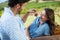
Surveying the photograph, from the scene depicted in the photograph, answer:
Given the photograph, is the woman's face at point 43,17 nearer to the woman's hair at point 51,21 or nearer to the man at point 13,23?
the woman's hair at point 51,21

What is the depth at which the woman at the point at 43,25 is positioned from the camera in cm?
Result: 183

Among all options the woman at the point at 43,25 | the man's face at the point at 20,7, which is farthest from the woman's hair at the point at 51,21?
the man's face at the point at 20,7

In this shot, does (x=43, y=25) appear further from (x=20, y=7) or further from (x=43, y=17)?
(x=20, y=7)

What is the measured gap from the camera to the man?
1.67 m

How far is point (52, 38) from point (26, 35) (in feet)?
0.86

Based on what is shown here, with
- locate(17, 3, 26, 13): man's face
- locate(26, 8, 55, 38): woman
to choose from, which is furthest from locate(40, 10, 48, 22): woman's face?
locate(17, 3, 26, 13): man's face

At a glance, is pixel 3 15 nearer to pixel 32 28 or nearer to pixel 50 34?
pixel 32 28

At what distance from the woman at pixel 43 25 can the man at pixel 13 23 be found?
11cm

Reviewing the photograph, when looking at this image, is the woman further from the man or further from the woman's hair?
the man

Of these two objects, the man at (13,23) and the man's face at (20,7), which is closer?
the man at (13,23)

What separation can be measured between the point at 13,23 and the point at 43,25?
0.34m

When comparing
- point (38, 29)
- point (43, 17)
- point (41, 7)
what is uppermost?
point (41, 7)

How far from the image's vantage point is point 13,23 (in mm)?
1682

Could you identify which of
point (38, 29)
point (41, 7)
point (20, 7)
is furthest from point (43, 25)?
point (20, 7)
